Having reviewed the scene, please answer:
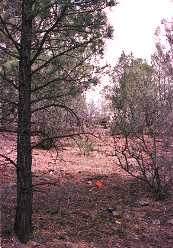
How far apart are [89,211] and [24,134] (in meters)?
3.27

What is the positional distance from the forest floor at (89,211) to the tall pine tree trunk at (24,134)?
0.30 metres

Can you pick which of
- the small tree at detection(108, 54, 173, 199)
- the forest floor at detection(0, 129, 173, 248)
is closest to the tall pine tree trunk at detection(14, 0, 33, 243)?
the forest floor at detection(0, 129, 173, 248)

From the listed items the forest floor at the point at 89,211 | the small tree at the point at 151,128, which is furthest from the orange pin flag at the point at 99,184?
the small tree at the point at 151,128

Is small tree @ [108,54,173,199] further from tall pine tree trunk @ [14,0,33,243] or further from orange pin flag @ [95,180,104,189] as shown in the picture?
tall pine tree trunk @ [14,0,33,243]

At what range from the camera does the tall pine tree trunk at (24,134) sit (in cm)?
920

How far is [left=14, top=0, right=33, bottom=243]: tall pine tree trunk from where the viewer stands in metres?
9.20

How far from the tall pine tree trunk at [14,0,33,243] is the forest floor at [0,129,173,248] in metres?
0.30

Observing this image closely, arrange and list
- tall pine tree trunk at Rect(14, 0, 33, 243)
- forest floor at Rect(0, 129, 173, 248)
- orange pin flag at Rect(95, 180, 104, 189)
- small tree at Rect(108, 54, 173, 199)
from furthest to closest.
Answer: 1. orange pin flag at Rect(95, 180, 104, 189)
2. small tree at Rect(108, 54, 173, 199)
3. forest floor at Rect(0, 129, 173, 248)
4. tall pine tree trunk at Rect(14, 0, 33, 243)

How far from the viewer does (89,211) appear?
11.6 m

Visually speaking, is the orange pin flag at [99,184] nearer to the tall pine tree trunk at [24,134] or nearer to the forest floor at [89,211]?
the forest floor at [89,211]

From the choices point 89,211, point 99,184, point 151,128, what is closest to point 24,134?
point 89,211

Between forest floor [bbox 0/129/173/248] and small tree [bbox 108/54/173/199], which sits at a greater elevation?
small tree [bbox 108/54/173/199]

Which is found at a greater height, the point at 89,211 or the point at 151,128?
the point at 151,128

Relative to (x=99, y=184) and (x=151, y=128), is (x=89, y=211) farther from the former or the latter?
(x=151, y=128)
